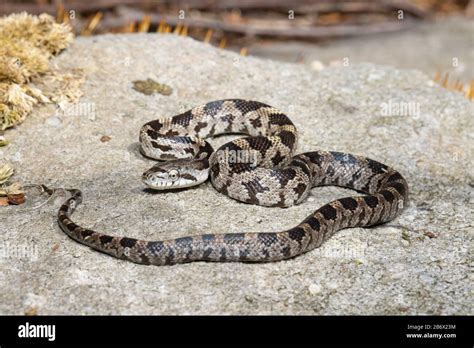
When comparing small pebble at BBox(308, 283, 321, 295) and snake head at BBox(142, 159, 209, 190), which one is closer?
small pebble at BBox(308, 283, 321, 295)

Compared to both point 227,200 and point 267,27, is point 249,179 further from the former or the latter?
point 267,27

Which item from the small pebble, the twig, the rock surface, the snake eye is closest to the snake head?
the snake eye

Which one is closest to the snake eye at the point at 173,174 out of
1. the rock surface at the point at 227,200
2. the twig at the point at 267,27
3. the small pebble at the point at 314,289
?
the rock surface at the point at 227,200

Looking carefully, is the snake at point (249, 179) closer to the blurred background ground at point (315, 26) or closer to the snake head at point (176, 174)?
the snake head at point (176, 174)

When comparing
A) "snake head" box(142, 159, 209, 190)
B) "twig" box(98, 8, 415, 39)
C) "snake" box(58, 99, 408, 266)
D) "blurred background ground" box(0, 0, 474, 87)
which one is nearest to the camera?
"snake" box(58, 99, 408, 266)

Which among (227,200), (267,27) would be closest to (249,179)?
(227,200)

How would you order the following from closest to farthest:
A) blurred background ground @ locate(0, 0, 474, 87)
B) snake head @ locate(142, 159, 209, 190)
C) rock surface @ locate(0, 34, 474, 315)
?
rock surface @ locate(0, 34, 474, 315)
snake head @ locate(142, 159, 209, 190)
blurred background ground @ locate(0, 0, 474, 87)

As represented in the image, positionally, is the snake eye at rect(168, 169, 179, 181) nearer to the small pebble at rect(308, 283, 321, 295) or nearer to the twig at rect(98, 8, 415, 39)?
the small pebble at rect(308, 283, 321, 295)

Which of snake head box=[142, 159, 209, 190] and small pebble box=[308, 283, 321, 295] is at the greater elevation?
snake head box=[142, 159, 209, 190]

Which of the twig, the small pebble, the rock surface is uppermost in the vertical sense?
the twig
